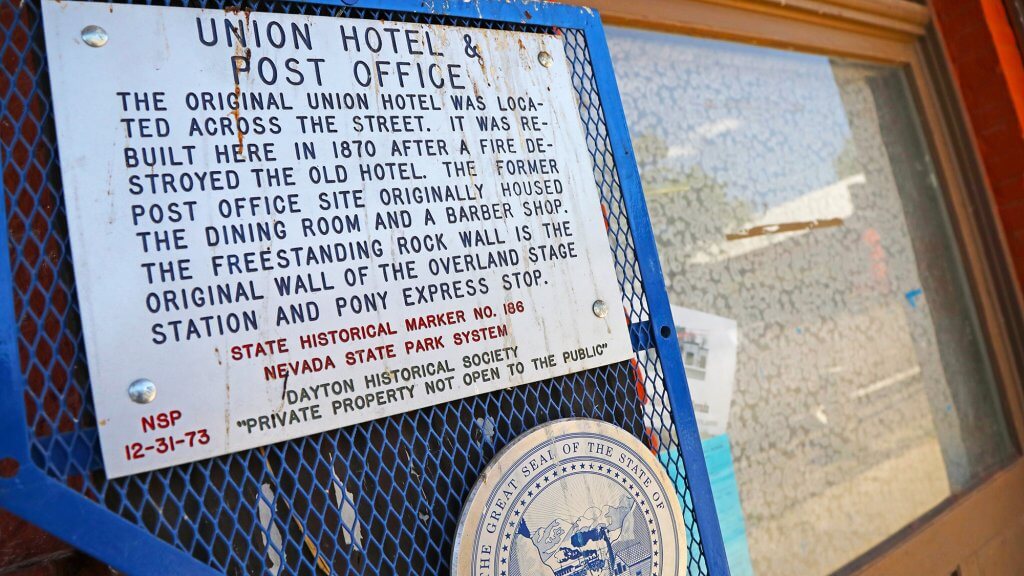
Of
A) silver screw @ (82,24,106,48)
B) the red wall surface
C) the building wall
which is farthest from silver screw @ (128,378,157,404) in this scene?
the red wall surface

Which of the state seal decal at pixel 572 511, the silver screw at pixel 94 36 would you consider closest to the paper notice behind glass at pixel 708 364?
the state seal decal at pixel 572 511

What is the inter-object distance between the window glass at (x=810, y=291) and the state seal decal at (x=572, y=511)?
78 cm

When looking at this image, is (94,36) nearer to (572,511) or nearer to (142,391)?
(142,391)

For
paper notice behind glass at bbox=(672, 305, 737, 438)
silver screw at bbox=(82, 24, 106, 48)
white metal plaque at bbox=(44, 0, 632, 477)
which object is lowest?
paper notice behind glass at bbox=(672, 305, 737, 438)

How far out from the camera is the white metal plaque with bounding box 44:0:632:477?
0.94 meters

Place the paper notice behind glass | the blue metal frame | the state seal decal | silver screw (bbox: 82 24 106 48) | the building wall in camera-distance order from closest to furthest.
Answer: the blue metal frame
silver screw (bbox: 82 24 106 48)
the state seal decal
the paper notice behind glass
the building wall

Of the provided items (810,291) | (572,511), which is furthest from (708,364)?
(572,511)

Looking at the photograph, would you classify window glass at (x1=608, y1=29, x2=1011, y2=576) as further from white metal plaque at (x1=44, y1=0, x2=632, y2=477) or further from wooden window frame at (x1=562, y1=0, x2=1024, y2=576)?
white metal plaque at (x1=44, y1=0, x2=632, y2=477)

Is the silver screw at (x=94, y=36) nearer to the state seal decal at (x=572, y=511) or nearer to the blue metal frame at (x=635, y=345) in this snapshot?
the blue metal frame at (x=635, y=345)

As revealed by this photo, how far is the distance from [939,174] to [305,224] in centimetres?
260

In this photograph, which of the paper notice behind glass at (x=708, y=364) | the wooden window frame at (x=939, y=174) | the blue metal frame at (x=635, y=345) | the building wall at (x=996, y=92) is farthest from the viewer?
the building wall at (x=996, y=92)

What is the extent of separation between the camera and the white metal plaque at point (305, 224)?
0.94 m

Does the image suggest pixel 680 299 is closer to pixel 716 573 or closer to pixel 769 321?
pixel 769 321

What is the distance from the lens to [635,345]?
1.38 m
